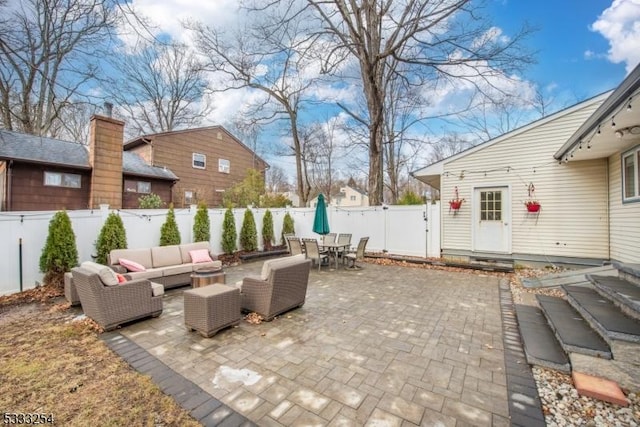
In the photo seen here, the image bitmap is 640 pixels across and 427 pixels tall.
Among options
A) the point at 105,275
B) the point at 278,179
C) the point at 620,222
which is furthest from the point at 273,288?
the point at 278,179

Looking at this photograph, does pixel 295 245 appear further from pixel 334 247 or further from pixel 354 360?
pixel 354 360

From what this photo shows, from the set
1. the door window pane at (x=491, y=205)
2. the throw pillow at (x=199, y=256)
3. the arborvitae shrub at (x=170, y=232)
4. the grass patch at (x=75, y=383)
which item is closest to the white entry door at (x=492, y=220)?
the door window pane at (x=491, y=205)

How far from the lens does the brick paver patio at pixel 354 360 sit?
2.20 meters

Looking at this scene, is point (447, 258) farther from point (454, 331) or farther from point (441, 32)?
point (441, 32)

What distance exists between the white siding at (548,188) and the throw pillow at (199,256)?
7.58 metres

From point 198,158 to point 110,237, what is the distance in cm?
1177

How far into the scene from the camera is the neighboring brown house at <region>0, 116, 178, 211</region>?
9781 mm

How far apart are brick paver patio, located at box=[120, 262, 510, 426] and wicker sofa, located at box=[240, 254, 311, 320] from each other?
22cm

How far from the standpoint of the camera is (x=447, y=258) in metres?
8.89

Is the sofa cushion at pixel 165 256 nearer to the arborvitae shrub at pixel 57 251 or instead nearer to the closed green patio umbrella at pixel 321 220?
the arborvitae shrub at pixel 57 251

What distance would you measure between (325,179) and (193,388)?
1022 inches

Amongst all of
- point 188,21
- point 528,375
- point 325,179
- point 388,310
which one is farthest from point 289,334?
point 325,179

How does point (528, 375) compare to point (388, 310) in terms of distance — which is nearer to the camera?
→ point (528, 375)

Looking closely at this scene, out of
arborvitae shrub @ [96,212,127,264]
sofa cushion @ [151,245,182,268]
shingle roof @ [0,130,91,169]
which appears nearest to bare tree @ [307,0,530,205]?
sofa cushion @ [151,245,182,268]
